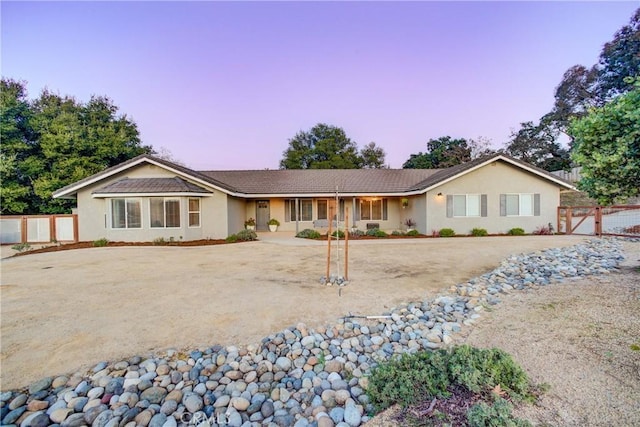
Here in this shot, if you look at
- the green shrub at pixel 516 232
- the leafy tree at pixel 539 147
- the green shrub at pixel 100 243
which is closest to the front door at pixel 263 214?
the green shrub at pixel 100 243

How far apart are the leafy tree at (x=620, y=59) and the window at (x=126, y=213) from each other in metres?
36.3

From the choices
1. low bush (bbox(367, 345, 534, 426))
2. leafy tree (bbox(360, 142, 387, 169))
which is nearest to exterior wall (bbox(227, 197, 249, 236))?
low bush (bbox(367, 345, 534, 426))

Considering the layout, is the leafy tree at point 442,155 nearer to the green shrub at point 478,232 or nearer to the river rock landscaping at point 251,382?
the green shrub at point 478,232

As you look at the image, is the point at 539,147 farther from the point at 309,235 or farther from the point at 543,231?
the point at 309,235

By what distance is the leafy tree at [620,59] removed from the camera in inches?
938

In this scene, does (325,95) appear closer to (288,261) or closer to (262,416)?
(288,261)

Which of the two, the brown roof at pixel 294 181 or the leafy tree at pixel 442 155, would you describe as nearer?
the brown roof at pixel 294 181

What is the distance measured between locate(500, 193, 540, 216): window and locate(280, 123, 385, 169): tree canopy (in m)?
22.1

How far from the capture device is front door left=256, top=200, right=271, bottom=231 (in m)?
19.0

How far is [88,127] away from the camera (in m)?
20.1

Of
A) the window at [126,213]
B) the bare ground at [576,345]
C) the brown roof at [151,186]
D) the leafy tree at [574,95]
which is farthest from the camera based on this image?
the leafy tree at [574,95]

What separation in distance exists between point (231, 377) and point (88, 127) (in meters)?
24.0

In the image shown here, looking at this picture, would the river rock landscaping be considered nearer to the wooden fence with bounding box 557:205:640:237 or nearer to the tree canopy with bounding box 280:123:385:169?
the wooden fence with bounding box 557:205:640:237

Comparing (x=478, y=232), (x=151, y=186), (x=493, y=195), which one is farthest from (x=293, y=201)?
(x=493, y=195)
